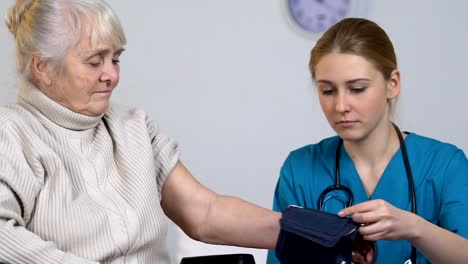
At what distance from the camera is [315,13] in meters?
2.72

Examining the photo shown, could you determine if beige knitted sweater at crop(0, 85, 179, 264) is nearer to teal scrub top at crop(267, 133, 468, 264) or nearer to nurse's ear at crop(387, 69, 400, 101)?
teal scrub top at crop(267, 133, 468, 264)

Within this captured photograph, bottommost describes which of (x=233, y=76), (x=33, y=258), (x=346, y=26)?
(x=33, y=258)

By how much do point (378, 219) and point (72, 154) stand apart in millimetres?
593

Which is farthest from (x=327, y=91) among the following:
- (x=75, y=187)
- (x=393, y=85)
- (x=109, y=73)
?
(x=75, y=187)

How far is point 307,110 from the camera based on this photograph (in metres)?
A: 2.77

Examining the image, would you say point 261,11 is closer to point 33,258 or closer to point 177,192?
point 177,192

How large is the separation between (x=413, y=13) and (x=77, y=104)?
183cm

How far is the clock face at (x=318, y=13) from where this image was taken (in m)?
2.70

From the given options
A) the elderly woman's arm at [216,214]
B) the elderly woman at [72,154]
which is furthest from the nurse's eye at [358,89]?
the elderly woman at [72,154]

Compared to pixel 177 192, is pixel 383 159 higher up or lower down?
higher up

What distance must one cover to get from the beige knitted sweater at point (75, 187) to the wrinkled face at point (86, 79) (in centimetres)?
2

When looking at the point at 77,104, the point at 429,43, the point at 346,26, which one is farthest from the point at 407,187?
the point at 429,43

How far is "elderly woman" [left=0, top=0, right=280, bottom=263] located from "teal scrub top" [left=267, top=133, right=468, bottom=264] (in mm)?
359

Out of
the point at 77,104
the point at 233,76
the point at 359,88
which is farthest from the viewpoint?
the point at 233,76
